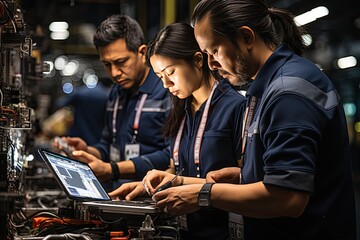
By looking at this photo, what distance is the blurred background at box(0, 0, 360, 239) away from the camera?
18.5ft

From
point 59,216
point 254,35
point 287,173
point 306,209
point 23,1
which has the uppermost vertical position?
point 23,1

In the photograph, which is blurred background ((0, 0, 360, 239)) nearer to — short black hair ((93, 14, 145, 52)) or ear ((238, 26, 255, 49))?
short black hair ((93, 14, 145, 52))

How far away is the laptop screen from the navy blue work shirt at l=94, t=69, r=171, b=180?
2.38 ft

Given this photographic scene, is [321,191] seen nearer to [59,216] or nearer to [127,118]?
[59,216]

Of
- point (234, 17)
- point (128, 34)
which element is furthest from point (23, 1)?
point (234, 17)

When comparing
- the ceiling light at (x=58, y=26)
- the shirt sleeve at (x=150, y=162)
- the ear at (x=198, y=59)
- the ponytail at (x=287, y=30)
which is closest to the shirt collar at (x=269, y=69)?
the ponytail at (x=287, y=30)

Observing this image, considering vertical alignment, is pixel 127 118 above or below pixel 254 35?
below

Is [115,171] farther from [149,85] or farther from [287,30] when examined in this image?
[287,30]

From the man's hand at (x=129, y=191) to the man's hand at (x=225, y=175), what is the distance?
41 cm

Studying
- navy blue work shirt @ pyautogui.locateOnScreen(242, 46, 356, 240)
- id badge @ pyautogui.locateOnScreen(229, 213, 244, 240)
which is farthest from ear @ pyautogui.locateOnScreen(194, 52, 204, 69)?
id badge @ pyautogui.locateOnScreen(229, 213, 244, 240)

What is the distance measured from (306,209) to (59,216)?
1281 millimetres

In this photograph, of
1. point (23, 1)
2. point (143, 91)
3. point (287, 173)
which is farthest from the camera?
point (23, 1)

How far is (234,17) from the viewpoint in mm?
2428

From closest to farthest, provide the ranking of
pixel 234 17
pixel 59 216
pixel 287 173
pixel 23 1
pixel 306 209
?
pixel 287 173 → pixel 306 209 → pixel 234 17 → pixel 59 216 → pixel 23 1
